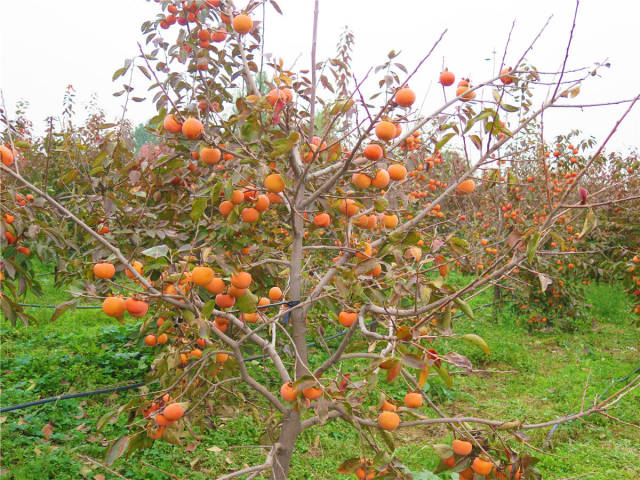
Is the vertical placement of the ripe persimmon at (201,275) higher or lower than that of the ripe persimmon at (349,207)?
lower

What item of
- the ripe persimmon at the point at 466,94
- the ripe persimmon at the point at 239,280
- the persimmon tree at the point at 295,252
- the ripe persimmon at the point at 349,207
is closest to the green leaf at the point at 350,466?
the persimmon tree at the point at 295,252

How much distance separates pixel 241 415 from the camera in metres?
3.36

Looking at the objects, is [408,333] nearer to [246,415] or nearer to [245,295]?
[245,295]

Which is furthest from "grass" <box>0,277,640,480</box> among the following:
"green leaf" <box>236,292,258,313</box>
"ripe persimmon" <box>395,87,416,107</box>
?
"ripe persimmon" <box>395,87,416,107</box>

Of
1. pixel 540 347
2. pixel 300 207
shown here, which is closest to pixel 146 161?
pixel 300 207

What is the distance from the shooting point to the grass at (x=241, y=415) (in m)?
2.67

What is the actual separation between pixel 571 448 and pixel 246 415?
7.13ft

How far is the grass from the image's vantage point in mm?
2667

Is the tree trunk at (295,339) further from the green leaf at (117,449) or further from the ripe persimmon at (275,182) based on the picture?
the green leaf at (117,449)

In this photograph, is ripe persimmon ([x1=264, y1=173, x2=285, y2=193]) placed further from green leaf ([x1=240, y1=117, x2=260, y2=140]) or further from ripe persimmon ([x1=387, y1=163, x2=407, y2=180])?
ripe persimmon ([x1=387, y1=163, x2=407, y2=180])

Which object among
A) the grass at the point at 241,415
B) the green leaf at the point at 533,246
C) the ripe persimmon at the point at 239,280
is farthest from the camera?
the grass at the point at 241,415

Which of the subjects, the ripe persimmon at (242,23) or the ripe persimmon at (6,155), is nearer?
the ripe persimmon at (6,155)

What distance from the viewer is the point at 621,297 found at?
21.8 feet

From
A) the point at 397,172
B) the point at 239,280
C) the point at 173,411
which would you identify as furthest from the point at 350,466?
the point at 397,172
